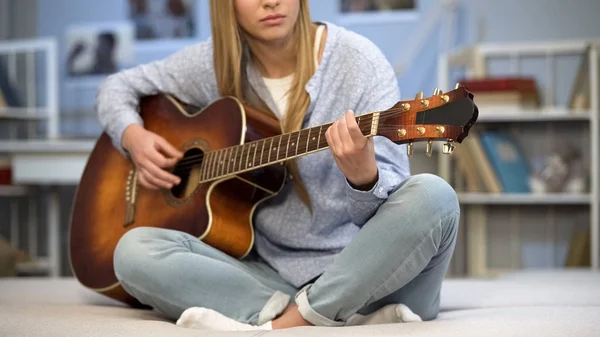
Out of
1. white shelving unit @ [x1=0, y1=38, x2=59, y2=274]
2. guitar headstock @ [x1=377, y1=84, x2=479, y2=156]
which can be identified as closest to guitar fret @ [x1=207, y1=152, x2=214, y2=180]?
guitar headstock @ [x1=377, y1=84, x2=479, y2=156]

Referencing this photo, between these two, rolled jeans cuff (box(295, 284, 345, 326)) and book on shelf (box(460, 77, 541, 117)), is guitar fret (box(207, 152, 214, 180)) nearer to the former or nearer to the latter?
rolled jeans cuff (box(295, 284, 345, 326))

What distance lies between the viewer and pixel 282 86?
1.46 meters

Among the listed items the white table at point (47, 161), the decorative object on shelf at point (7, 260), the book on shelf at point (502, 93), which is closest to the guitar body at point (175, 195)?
the decorative object on shelf at point (7, 260)

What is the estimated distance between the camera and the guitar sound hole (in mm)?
1417

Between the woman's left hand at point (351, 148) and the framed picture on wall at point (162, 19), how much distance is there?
271cm

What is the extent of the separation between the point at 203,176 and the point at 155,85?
338mm

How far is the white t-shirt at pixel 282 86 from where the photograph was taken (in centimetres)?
143

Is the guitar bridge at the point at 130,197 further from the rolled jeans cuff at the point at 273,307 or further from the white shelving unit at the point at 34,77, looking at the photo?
the white shelving unit at the point at 34,77

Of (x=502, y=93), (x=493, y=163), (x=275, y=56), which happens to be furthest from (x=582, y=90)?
(x=275, y=56)

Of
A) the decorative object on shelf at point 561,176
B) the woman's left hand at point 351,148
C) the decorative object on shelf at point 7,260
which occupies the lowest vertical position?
the decorative object on shelf at point 7,260

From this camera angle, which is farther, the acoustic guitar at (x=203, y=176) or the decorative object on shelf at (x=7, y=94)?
the decorative object on shelf at (x=7, y=94)

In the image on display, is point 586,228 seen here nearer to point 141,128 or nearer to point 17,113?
point 141,128

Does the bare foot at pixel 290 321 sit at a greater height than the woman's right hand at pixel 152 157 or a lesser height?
lesser

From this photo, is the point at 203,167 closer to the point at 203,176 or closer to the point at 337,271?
the point at 203,176
